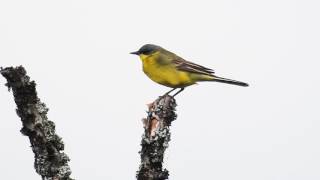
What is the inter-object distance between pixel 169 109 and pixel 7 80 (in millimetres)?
2105

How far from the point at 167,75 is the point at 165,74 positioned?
0.05 meters

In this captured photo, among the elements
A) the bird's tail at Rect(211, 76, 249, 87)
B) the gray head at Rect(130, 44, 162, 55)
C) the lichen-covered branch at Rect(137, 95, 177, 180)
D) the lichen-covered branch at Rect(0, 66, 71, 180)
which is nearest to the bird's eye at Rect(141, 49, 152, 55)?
the gray head at Rect(130, 44, 162, 55)

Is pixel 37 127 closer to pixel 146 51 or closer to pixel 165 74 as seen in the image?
pixel 165 74

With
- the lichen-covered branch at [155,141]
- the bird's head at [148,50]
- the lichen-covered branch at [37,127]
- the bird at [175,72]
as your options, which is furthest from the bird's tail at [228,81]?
the lichen-covered branch at [37,127]

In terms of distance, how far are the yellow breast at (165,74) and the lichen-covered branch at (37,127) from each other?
16.1ft

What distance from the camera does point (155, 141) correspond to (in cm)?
624

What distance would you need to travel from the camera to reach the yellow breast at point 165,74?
34.4 feet

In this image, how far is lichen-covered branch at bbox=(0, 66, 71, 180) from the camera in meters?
5.62

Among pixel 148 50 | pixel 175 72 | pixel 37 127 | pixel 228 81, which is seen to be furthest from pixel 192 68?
pixel 37 127

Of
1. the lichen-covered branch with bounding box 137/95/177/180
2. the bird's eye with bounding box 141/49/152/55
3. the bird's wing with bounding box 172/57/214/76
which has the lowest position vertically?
the lichen-covered branch with bounding box 137/95/177/180

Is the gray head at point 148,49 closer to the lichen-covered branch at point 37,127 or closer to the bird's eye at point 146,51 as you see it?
the bird's eye at point 146,51

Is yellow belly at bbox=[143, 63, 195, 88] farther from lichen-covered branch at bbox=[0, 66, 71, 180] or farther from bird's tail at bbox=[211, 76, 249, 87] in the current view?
lichen-covered branch at bbox=[0, 66, 71, 180]

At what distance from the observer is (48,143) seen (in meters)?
5.73

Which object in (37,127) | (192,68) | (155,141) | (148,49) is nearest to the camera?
(37,127)
